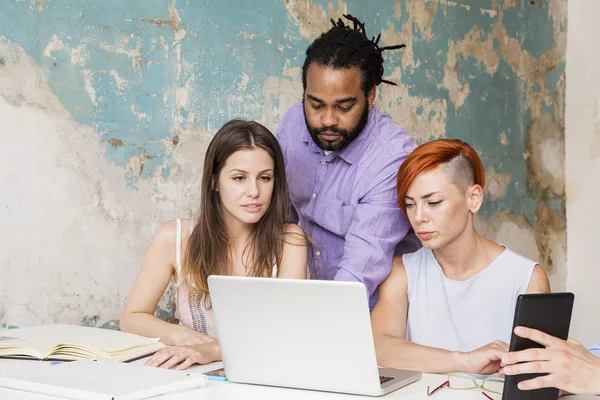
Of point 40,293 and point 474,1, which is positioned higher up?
point 474,1

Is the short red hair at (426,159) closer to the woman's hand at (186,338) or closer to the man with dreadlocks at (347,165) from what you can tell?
the man with dreadlocks at (347,165)

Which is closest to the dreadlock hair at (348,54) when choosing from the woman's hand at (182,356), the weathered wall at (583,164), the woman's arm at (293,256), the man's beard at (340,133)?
the man's beard at (340,133)

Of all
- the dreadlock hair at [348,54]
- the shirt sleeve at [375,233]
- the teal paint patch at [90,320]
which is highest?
the dreadlock hair at [348,54]

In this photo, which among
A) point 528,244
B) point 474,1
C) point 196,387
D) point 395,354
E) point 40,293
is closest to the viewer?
point 196,387

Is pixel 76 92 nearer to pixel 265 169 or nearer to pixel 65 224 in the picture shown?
pixel 65 224

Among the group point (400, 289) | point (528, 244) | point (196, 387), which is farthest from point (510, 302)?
point (528, 244)

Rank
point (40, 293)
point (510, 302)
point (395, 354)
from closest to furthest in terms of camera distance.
Answer: point (395, 354)
point (510, 302)
point (40, 293)

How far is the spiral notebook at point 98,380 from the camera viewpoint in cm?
169

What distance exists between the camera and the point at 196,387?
1.84 meters

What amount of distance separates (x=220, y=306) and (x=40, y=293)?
1.41 metres

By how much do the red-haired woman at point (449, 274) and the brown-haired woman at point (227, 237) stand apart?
0.38 metres

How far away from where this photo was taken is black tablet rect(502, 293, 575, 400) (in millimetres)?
Answer: 1584

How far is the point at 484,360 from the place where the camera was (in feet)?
6.51

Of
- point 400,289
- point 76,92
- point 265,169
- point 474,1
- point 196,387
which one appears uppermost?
point 474,1
